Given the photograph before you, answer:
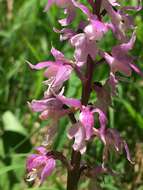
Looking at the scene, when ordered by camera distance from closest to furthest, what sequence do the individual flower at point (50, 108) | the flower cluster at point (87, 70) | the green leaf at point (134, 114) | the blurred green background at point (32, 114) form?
the flower cluster at point (87, 70) → the individual flower at point (50, 108) → the blurred green background at point (32, 114) → the green leaf at point (134, 114)

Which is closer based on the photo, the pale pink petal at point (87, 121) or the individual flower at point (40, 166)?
the pale pink petal at point (87, 121)

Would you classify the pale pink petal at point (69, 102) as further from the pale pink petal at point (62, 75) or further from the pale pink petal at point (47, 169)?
the pale pink petal at point (47, 169)

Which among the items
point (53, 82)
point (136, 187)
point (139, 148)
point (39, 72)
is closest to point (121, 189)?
point (136, 187)

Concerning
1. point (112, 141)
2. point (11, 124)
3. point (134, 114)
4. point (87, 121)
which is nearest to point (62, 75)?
point (87, 121)

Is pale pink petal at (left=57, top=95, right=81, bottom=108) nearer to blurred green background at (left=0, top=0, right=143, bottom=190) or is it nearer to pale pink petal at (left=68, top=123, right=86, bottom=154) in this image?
pale pink petal at (left=68, top=123, right=86, bottom=154)

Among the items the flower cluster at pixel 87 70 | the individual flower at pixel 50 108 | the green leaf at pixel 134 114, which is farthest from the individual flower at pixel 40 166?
the green leaf at pixel 134 114

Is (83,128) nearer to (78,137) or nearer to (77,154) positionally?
(78,137)

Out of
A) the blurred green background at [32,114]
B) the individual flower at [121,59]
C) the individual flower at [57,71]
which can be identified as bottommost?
the blurred green background at [32,114]

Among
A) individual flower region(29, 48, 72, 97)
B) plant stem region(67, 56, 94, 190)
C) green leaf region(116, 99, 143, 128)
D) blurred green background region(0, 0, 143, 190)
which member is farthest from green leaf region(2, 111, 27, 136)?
individual flower region(29, 48, 72, 97)
